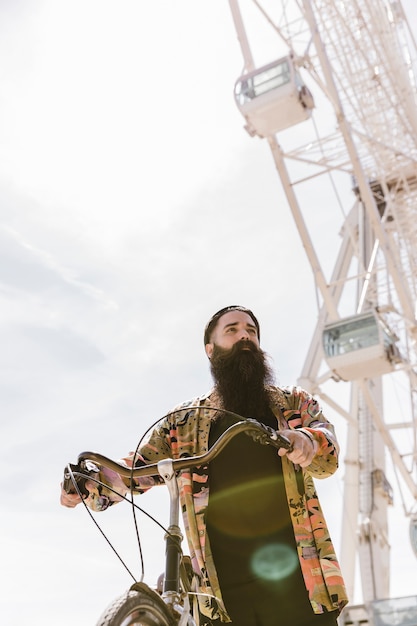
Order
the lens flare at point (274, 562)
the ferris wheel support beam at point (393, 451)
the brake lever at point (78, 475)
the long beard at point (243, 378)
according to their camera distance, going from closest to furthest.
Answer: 1. the brake lever at point (78, 475)
2. the lens flare at point (274, 562)
3. the long beard at point (243, 378)
4. the ferris wheel support beam at point (393, 451)

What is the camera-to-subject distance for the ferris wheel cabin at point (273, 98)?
13156 mm

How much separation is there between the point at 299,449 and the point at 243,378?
2.19 feet

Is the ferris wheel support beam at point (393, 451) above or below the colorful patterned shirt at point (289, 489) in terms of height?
above

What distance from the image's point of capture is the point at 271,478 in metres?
2.42

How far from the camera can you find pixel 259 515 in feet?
7.78

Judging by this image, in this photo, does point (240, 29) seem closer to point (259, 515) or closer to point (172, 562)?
point (259, 515)

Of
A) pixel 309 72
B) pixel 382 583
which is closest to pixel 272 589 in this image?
pixel 309 72

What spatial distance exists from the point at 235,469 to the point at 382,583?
52.5 feet

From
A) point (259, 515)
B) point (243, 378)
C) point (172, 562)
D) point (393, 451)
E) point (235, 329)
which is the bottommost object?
point (172, 562)

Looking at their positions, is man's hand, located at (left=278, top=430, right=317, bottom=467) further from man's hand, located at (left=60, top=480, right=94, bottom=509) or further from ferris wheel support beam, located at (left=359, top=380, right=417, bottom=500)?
ferris wheel support beam, located at (left=359, top=380, right=417, bottom=500)

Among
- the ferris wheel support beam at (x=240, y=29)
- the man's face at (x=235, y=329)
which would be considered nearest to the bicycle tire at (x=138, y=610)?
the man's face at (x=235, y=329)

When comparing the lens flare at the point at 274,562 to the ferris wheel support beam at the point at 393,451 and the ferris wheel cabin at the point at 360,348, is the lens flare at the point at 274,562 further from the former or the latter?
the ferris wheel support beam at the point at 393,451

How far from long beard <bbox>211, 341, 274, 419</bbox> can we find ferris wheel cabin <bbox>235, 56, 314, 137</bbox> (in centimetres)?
1108

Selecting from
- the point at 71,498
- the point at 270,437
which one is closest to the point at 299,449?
the point at 270,437
